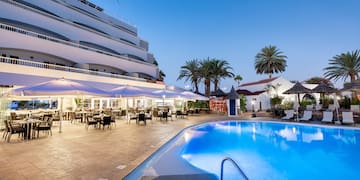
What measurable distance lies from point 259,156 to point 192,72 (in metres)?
25.1

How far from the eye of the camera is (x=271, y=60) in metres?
36.3

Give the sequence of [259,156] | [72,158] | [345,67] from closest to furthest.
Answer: [72,158] → [259,156] → [345,67]

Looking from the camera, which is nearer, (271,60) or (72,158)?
Answer: (72,158)

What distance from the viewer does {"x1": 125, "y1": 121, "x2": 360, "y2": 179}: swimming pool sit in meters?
5.32

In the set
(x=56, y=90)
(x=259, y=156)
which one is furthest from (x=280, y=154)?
(x=56, y=90)

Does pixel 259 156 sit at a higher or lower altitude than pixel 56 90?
lower

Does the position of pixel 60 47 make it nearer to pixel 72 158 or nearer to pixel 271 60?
pixel 72 158

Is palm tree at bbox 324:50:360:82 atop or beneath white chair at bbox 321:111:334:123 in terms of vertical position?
atop

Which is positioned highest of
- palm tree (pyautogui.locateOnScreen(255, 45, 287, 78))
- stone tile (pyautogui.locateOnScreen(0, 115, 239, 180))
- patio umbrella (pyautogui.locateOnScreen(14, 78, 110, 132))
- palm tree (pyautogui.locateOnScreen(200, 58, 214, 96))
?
palm tree (pyautogui.locateOnScreen(255, 45, 287, 78))

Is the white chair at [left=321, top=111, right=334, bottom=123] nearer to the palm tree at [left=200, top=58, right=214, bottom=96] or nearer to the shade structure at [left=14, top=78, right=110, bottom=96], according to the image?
the shade structure at [left=14, top=78, right=110, bottom=96]

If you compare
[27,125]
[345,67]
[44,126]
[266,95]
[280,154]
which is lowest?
[280,154]

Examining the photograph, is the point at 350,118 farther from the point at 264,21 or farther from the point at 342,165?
the point at 264,21

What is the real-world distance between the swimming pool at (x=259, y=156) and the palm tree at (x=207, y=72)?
18512 millimetres

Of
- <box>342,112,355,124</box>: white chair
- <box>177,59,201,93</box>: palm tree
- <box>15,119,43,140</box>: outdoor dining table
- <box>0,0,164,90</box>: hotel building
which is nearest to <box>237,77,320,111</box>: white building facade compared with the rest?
<box>177,59,201,93</box>: palm tree
